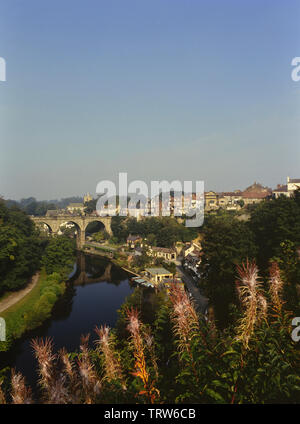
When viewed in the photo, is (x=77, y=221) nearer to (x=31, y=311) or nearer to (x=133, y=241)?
(x=133, y=241)

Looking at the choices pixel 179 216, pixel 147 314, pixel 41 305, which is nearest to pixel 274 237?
pixel 147 314

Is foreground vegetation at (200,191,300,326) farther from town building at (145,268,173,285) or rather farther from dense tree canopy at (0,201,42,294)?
dense tree canopy at (0,201,42,294)

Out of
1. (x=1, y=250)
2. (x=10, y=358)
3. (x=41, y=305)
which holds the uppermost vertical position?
(x=1, y=250)

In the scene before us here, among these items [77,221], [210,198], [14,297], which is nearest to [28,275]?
[14,297]

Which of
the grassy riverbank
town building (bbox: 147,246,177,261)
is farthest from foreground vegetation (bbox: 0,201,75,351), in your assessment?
town building (bbox: 147,246,177,261)
